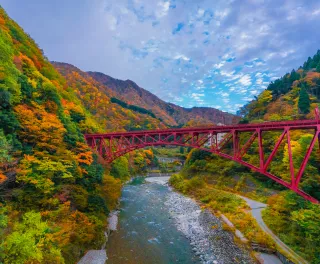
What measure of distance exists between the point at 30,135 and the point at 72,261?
786 centimetres

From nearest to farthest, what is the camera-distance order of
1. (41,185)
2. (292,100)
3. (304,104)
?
(41,185) < (304,104) < (292,100)

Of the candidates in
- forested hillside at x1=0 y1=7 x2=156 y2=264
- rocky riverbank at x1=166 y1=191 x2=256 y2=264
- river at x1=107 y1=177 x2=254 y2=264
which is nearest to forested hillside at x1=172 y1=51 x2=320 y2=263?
Result: rocky riverbank at x1=166 y1=191 x2=256 y2=264

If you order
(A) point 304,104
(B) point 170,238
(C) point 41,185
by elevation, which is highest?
(A) point 304,104

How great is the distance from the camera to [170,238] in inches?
615

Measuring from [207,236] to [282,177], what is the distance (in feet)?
26.0

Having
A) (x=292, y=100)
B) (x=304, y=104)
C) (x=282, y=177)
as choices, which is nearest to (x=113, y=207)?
(x=282, y=177)

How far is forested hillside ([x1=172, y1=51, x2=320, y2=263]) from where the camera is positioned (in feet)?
36.3

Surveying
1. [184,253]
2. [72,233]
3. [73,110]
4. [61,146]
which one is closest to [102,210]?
[72,233]

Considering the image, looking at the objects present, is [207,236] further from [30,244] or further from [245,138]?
[245,138]

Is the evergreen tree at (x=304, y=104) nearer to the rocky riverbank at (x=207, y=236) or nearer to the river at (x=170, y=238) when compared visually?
the rocky riverbank at (x=207, y=236)

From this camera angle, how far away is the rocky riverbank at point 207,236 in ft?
40.6

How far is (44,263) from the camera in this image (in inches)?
333

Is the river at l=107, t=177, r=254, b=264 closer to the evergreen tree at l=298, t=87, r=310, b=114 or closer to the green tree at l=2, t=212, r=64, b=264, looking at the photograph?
the green tree at l=2, t=212, r=64, b=264

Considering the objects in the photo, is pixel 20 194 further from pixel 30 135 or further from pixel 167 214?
pixel 167 214
